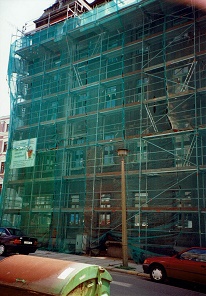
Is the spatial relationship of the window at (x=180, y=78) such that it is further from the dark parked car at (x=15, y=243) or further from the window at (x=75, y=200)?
the dark parked car at (x=15, y=243)

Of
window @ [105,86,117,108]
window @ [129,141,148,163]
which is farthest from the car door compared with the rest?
window @ [105,86,117,108]

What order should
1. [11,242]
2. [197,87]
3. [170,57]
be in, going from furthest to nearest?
1. [170,57]
2. [197,87]
3. [11,242]

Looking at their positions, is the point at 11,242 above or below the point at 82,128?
below

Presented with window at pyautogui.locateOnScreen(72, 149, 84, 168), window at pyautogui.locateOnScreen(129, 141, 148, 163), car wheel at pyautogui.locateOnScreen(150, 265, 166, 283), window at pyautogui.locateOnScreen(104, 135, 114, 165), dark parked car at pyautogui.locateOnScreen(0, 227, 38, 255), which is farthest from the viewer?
window at pyautogui.locateOnScreen(72, 149, 84, 168)

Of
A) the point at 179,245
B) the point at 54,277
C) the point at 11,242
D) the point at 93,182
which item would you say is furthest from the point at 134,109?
the point at 54,277

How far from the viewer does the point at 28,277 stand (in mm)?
3520

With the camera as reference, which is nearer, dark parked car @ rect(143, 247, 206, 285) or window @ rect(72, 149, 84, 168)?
dark parked car @ rect(143, 247, 206, 285)

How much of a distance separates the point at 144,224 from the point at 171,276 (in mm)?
6675

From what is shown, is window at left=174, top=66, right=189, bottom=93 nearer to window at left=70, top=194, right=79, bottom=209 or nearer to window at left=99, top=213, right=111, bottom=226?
window at left=99, top=213, right=111, bottom=226

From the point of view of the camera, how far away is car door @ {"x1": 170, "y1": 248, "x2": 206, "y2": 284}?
8328mm

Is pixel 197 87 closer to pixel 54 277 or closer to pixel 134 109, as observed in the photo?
pixel 134 109

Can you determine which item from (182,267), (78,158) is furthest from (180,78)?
(182,267)

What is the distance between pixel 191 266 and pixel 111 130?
36.6 ft

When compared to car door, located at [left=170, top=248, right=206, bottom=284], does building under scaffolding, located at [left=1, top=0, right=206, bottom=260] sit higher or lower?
higher
